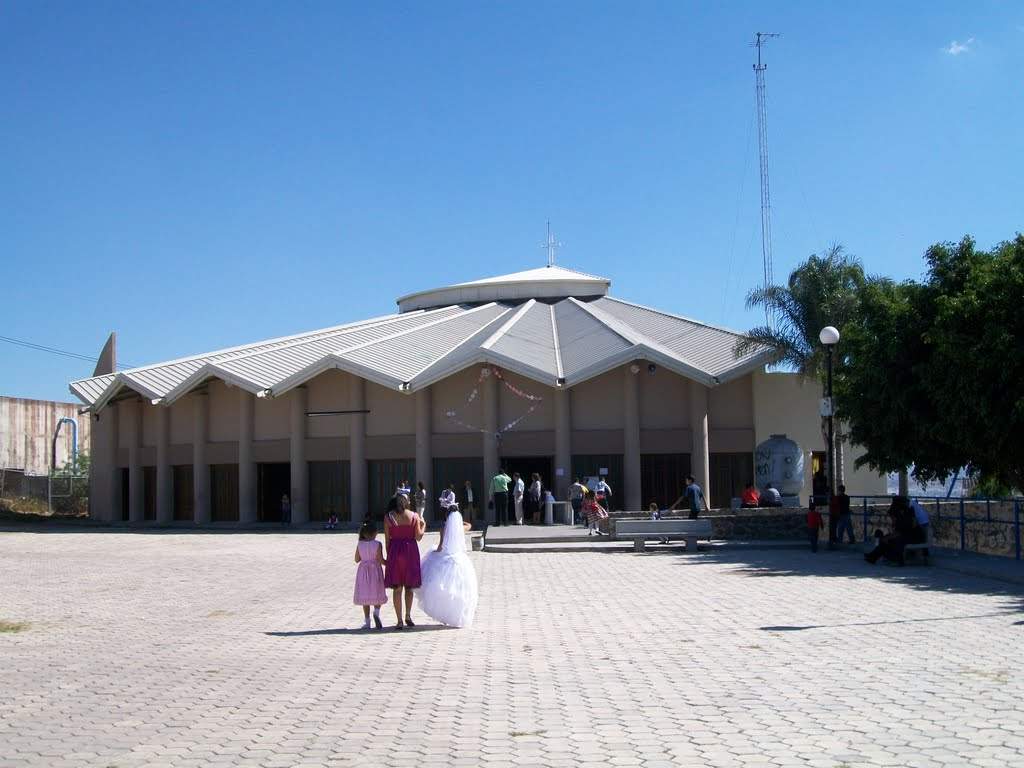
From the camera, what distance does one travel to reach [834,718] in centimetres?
715

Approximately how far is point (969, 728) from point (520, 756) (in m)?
2.83

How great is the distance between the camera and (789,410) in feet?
121

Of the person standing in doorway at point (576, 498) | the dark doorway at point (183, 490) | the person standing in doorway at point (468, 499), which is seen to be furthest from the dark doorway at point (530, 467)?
the dark doorway at point (183, 490)

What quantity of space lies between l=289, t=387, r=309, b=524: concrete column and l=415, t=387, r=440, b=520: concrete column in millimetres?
4302

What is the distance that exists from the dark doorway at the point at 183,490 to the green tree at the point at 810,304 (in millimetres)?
21202

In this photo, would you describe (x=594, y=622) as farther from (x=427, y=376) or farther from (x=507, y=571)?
(x=427, y=376)

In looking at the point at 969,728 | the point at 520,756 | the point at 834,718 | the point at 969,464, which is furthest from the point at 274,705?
the point at 969,464

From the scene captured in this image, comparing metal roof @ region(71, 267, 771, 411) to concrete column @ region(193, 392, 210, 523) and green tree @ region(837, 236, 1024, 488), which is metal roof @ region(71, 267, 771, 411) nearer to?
concrete column @ region(193, 392, 210, 523)

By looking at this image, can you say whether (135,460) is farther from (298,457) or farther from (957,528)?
(957,528)

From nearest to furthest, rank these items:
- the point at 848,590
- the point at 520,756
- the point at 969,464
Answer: the point at 520,756 → the point at 848,590 → the point at 969,464

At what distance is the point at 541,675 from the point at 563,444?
83.5 feet

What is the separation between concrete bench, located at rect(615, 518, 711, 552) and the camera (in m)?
22.1

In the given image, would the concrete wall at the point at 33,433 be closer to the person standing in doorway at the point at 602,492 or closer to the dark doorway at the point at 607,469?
the dark doorway at the point at 607,469

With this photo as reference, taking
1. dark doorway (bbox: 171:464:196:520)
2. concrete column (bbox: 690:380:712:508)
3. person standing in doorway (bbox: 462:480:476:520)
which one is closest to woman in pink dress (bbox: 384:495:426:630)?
person standing in doorway (bbox: 462:480:476:520)
